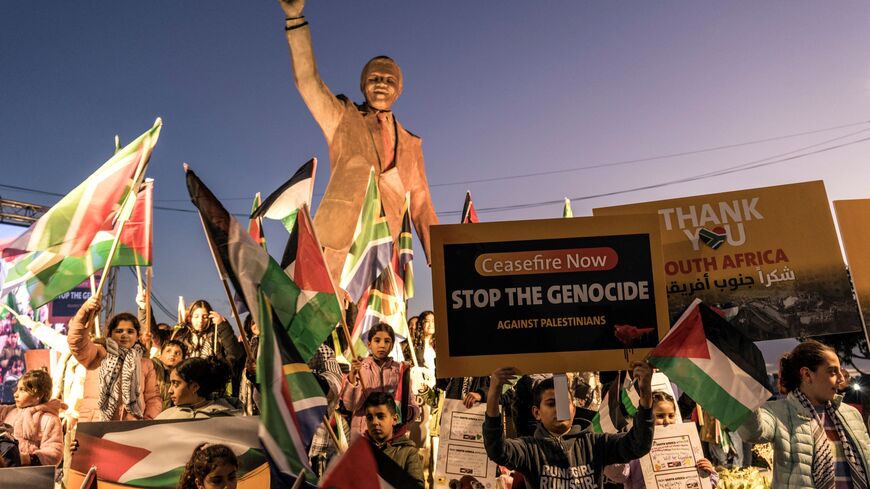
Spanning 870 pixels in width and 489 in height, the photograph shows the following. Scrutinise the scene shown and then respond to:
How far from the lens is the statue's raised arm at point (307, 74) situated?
43.0 feet

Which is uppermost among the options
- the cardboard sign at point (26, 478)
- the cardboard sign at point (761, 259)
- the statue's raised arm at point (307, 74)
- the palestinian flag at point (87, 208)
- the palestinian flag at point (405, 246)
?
the statue's raised arm at point (307, 74)

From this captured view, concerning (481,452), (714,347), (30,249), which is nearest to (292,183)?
(30,249)

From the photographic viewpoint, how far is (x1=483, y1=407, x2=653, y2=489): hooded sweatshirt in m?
3.56

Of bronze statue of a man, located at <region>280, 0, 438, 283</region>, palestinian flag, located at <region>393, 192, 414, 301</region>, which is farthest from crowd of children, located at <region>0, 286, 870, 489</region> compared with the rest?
bronze statue of a man, located at <region>280, 0, 438, 283</region>

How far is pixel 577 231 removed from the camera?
4137 millimetres

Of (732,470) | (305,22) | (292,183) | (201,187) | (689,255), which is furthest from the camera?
(305,22)

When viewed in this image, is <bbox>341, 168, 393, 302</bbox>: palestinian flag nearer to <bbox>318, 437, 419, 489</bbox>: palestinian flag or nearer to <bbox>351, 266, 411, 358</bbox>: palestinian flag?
<bbox>351, 266, 411, 358</bbox>: palestinian flag

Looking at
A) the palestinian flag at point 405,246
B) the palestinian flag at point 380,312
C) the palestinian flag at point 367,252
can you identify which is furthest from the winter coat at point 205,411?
the palestinian flag at point 405,246

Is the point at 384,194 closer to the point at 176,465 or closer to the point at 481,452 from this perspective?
the point at 481,452

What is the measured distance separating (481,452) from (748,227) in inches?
109

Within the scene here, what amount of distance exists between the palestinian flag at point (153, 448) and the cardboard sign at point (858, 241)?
4.26 metres

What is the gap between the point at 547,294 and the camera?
13.3ft

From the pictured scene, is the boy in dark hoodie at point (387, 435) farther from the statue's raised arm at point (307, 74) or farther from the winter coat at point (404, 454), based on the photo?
the statue's raised arm at point (307, 74)

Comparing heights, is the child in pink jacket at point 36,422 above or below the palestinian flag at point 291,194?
below
